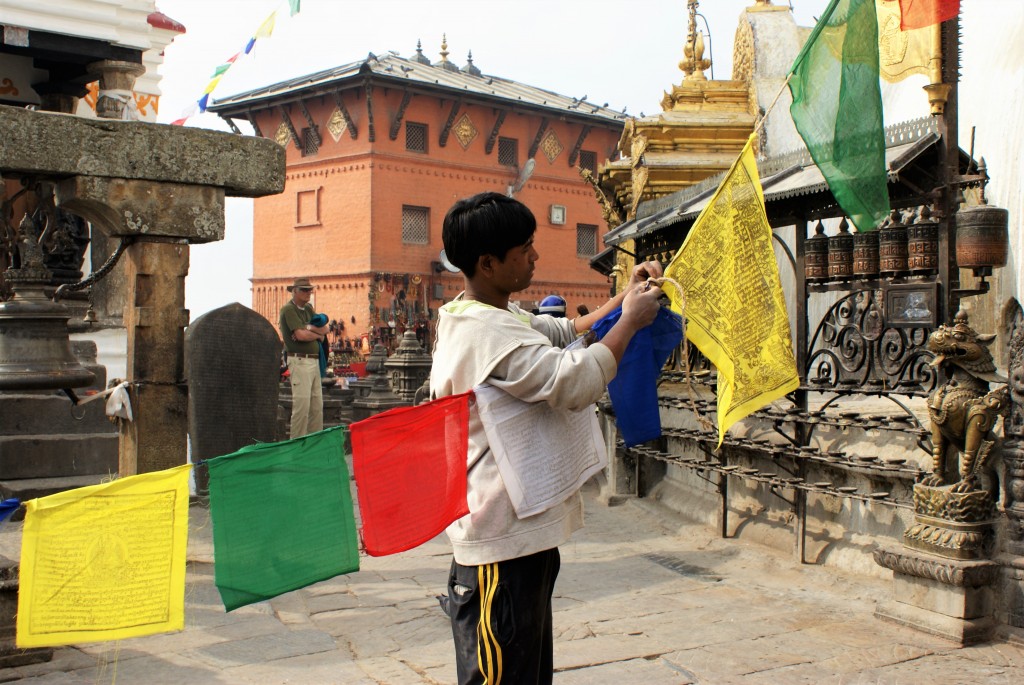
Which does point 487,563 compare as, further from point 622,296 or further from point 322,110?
point 322,110

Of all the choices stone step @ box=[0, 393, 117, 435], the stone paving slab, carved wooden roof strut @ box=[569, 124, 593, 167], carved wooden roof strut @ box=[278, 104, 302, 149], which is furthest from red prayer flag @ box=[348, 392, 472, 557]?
carved wooden roof strut @ box=[569, 124, 593, 167]

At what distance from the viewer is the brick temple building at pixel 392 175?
33062 millimetres

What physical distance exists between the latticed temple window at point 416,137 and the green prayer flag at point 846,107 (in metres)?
30.4

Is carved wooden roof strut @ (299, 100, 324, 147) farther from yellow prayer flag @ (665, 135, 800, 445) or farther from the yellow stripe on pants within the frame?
the yellow stripe on pants

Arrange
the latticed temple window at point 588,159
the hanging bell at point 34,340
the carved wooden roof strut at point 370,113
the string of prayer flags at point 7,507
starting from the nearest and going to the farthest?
the string of prayer flags at point 7,507, the hanging bell at point 34,340, the carved wooden roof strut at point 370,113, the latticed temple window at point 588,159

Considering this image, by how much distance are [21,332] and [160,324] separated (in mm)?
827

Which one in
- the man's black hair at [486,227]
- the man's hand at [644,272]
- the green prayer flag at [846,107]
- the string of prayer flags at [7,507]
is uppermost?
the green prayer flag at [846,107]

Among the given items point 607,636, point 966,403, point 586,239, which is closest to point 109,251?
point 607,636

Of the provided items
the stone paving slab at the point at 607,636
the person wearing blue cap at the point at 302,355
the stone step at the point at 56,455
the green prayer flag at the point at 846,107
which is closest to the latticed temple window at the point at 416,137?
the person wearing blue cap at the point at 302,355

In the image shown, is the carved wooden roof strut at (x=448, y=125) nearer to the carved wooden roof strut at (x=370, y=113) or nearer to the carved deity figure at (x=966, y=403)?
the carved wooden roof strut at (x=370, y=113)

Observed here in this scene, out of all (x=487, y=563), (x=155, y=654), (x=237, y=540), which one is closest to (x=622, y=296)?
(x=487, y=563)

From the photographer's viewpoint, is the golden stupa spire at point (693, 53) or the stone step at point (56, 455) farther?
the golden stupa spire at point (693, 53)

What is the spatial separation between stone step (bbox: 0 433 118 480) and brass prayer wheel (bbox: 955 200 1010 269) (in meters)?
6.72

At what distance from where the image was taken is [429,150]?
34.6 metres
